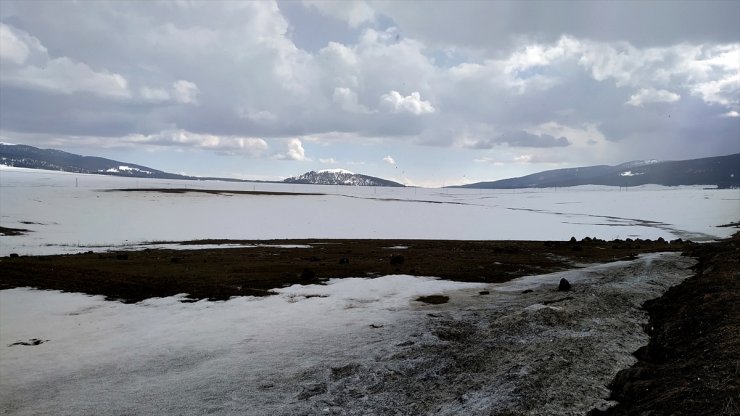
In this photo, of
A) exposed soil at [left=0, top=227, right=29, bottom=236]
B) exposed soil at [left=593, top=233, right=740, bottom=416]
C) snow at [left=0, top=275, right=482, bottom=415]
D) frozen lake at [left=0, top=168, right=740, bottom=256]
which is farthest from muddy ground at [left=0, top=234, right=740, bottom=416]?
exposed soil at [left=0, top=227, right=29, bottom=236]

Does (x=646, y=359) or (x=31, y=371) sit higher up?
(x=646, y=359)

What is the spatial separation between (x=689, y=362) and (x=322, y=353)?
344 inches

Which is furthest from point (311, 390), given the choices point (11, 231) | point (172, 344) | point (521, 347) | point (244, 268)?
point (11, 231)

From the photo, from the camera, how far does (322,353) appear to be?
41.3 ft

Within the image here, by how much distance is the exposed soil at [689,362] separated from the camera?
7078 mm

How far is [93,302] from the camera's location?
18.9 m

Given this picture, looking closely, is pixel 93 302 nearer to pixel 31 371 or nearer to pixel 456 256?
pixel 31 371

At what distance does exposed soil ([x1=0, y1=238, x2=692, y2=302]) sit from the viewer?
2145 cm

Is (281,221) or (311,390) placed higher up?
(281,221)

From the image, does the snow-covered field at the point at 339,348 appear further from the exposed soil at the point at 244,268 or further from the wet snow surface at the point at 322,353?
the exposed soil at the point at 244,268

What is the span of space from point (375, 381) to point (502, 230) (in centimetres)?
5884

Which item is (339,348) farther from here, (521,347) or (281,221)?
(281,221)

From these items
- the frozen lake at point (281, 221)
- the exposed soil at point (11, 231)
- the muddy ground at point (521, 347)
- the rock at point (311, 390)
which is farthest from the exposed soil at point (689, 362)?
the exposed soil at point (11, 231)

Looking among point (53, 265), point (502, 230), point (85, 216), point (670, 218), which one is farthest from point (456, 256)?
point (670, 218)
